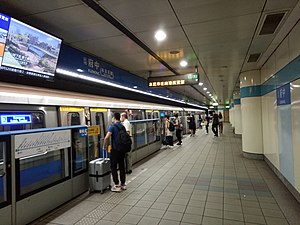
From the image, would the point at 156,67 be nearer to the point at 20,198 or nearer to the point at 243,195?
the point at 243,195

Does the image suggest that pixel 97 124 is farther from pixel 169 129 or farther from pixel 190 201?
pixel 169 129

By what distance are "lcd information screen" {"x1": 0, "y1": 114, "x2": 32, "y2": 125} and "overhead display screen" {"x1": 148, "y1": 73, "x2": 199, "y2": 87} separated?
435 cm

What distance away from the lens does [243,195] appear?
4.10 metres

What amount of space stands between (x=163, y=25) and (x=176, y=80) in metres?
3.41

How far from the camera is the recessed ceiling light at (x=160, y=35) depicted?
4.10 metres

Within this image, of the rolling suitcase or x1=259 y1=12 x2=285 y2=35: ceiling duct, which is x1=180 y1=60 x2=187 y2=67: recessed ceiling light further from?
the rolling suitcase

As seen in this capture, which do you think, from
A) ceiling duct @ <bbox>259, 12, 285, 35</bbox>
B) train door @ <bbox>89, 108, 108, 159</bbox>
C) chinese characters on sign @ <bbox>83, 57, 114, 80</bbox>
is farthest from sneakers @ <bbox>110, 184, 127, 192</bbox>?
ceiling duct @ <bbox>259, 12, 285, 35</bbox>

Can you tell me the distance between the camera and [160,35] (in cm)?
425

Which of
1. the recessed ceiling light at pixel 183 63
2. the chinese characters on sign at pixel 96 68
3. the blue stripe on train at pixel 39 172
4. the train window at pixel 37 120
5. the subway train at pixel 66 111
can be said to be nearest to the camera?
the blue stripe on train at pixel 39 172

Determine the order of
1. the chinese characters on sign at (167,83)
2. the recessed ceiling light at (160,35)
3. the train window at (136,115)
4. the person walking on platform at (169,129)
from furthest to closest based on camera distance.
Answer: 1. the person walking on platform at (169,129)
2. the train window at (136,115)
3. the chinese characters on sign at (167,83)
4. the recessed ceiling light at (160,35)

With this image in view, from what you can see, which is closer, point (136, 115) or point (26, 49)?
point (26, 49)

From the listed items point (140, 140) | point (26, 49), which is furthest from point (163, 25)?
point (140, 140)

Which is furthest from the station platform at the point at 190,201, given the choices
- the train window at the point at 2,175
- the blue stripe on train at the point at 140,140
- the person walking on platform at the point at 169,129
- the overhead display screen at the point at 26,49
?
the person walking on platform at the point at 169,129

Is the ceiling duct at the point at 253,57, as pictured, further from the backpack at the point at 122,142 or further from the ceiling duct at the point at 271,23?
the backpack at the point at 122,142
